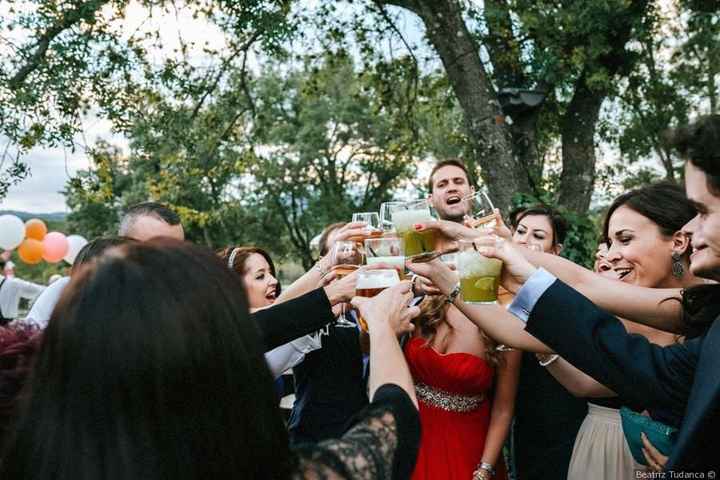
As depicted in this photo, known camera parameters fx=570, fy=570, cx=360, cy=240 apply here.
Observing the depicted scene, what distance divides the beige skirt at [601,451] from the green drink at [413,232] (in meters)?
1.37

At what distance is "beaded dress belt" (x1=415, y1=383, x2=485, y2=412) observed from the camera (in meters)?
3.04

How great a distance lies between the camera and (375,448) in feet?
4.54

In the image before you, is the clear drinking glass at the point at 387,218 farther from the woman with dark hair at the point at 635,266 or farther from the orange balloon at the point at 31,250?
the orange balloon at the point at 31,250

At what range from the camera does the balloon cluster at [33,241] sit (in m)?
10.3

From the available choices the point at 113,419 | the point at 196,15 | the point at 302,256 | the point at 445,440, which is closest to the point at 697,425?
the point at 113,419

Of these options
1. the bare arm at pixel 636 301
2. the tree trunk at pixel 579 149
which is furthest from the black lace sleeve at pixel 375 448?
the tree trunk at pixel 579 149

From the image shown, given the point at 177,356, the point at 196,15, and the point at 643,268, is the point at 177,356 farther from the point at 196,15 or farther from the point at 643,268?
the point at 196,15

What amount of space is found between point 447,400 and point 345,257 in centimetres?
109

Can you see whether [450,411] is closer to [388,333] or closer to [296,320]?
[296,320]

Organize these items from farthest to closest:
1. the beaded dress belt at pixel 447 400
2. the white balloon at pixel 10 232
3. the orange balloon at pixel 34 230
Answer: the orange balloon at pixel 34 230 → the white balloon at pixel 10 232 → the beaded dress belt at pixel 447 400

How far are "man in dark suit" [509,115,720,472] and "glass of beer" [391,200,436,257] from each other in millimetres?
544

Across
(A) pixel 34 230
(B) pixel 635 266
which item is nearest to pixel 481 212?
(B) pixel 635 266

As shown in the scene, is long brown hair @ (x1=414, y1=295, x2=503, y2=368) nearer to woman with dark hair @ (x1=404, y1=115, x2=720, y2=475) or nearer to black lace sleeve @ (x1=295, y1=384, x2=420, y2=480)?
woman with dark hair @ (x1=404, y1=115, x2=720, y2=475)

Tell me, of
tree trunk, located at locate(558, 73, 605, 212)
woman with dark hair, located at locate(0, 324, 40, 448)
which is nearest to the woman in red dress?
woman with dark hair, located at locate(0, 324, 40, 448)
